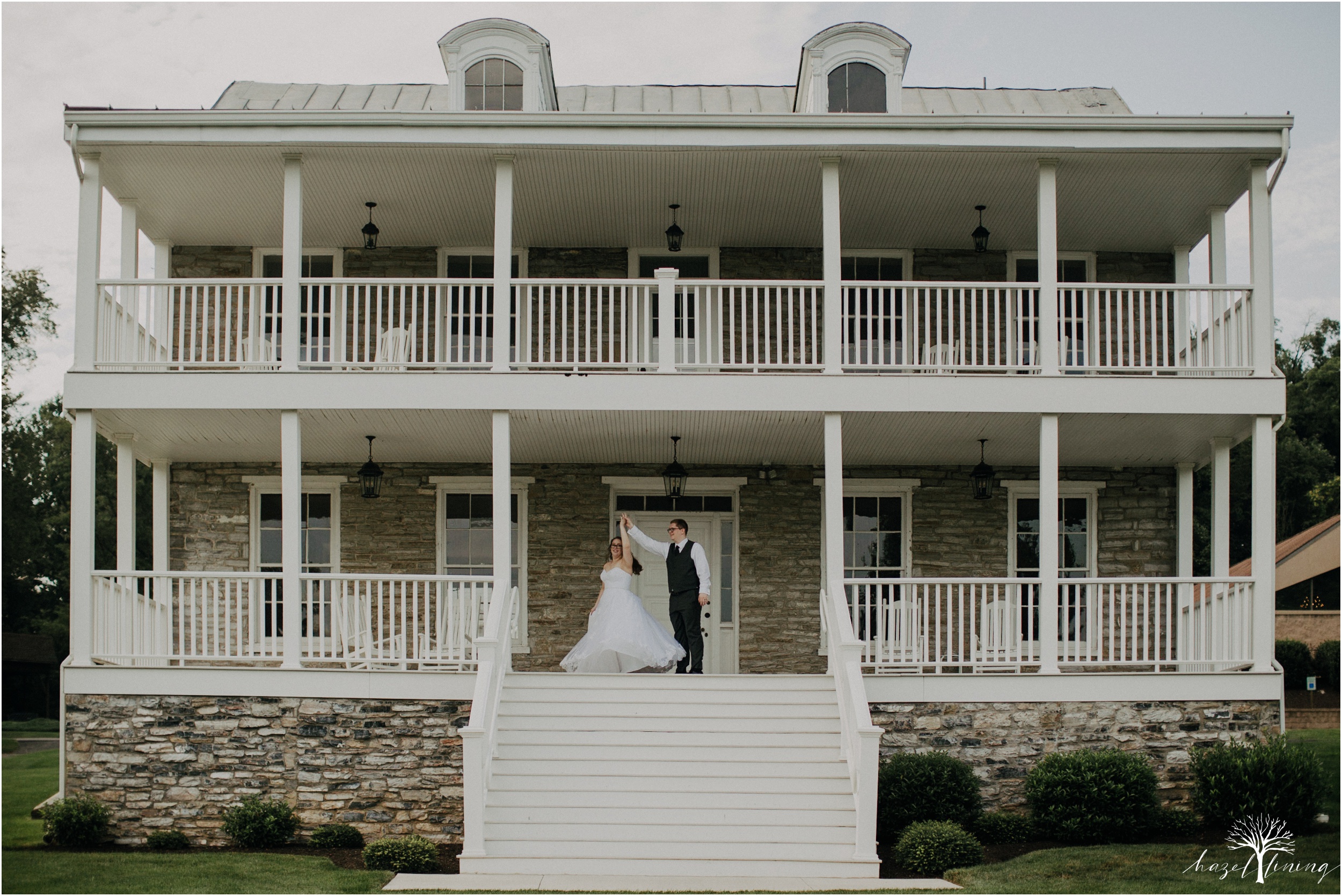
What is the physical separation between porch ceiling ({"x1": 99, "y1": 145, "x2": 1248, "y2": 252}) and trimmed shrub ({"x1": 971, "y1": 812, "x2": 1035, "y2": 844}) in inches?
254

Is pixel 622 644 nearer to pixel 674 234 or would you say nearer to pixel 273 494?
pixel 674 234

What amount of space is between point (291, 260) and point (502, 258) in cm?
211

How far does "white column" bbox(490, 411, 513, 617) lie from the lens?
12.2 meters

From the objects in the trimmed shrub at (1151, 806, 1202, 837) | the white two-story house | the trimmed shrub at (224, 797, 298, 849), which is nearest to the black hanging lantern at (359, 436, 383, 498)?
the white two-story house

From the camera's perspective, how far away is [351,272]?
15.8 m

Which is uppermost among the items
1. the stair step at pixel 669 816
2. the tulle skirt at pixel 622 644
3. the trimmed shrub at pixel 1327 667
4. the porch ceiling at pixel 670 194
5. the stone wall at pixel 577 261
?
the porch ceiling at pixel 670 194

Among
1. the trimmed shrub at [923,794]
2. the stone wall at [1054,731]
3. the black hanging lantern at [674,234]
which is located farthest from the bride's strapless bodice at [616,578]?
the black hanging lantern at [674,234]

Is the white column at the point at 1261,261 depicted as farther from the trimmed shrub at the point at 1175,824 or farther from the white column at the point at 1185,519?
the trimmed shrub at the point at 1175,824

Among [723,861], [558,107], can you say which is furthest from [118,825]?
[558,107]

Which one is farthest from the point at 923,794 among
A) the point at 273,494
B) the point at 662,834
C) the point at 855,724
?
the point at 273,494

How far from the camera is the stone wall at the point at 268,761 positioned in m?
11.6

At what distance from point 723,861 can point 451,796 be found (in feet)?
9.98

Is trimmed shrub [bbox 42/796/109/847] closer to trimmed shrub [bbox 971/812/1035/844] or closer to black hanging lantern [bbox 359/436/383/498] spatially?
black hanging lantern [bbox 359/436/383/498]

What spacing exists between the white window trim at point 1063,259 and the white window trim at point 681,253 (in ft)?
12.0
